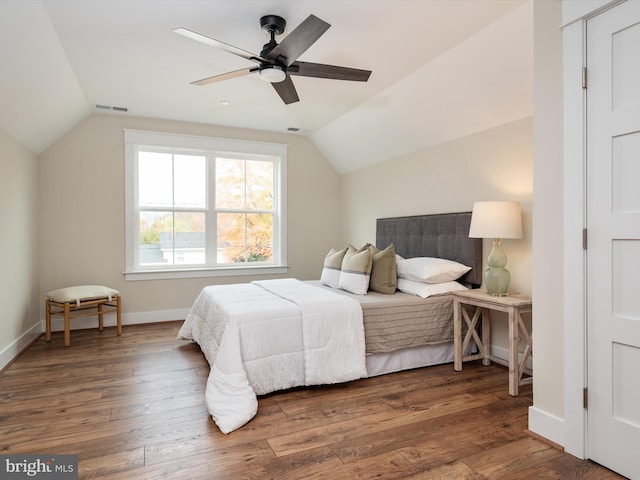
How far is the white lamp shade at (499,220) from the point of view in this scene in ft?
9.57

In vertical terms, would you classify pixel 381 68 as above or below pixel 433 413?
above

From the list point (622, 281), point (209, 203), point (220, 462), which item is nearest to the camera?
point (622, 281)

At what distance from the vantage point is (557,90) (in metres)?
2.00

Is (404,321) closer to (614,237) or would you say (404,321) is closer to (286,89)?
(614,237)

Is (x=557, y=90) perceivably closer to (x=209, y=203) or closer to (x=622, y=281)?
(x=622, y=281)

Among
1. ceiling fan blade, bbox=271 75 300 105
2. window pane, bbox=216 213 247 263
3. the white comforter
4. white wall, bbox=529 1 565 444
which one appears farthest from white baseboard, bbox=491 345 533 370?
window pane, bbox=216 213 247 263

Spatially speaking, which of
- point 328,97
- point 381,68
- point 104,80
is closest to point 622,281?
point 381,68

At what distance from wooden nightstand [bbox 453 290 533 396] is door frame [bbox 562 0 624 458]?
0.70 meters

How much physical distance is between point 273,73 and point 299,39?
41 cm

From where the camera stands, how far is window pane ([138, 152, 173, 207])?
4926 millimetres

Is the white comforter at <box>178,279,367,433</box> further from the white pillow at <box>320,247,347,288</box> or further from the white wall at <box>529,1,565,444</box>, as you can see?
the white wall at <box>529,1,565,444</box>

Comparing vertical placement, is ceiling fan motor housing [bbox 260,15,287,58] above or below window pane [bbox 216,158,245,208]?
above

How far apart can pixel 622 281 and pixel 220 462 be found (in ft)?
6.87

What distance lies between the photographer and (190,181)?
5.14 m
